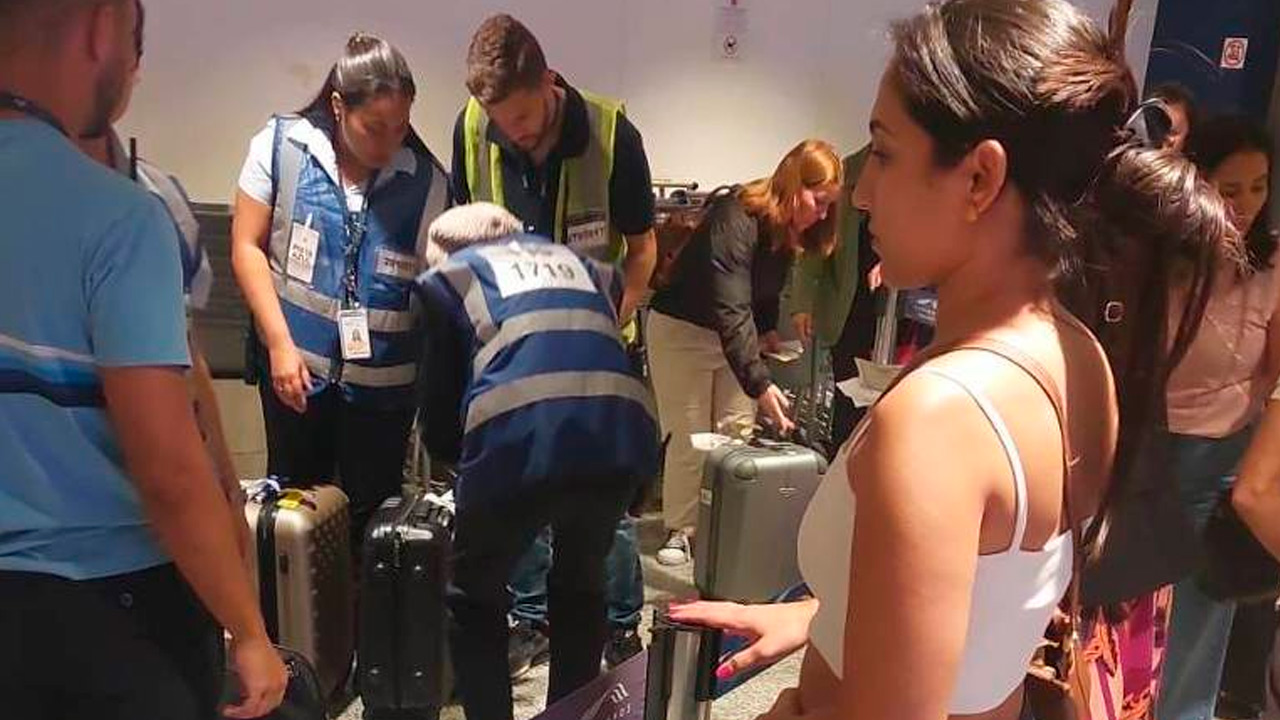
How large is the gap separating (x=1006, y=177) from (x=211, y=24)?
3.63 metres

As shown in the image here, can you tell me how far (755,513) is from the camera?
275cm

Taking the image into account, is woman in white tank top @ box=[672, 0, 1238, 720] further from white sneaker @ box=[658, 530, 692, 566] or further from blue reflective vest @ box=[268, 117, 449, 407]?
white sneaker @ box=[658, 530, 692, 566]

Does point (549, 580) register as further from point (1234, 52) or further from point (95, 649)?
point (1234, 52)

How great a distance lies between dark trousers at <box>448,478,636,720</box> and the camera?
196cm

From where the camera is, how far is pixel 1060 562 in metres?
0.86

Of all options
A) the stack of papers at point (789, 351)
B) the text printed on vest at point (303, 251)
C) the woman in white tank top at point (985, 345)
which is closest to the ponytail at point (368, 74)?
the text printed on vest at point (303, 251)

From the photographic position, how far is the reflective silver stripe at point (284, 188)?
2314 millimetres

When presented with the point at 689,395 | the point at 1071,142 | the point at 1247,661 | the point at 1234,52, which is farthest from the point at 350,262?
the point at 1234,52

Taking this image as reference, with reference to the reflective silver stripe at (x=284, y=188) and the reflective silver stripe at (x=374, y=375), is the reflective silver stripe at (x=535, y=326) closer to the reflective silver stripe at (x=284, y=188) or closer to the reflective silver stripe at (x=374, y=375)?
the reflective silver stripe at (x=374, y=375)

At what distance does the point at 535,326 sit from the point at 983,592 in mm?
1192

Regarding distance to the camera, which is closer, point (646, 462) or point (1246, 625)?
point (646, 462)

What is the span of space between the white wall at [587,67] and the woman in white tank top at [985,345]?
2962 mm

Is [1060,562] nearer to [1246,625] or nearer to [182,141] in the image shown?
[1246,625]

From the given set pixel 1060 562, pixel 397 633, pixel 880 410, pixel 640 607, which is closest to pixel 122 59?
pixel 880 410
